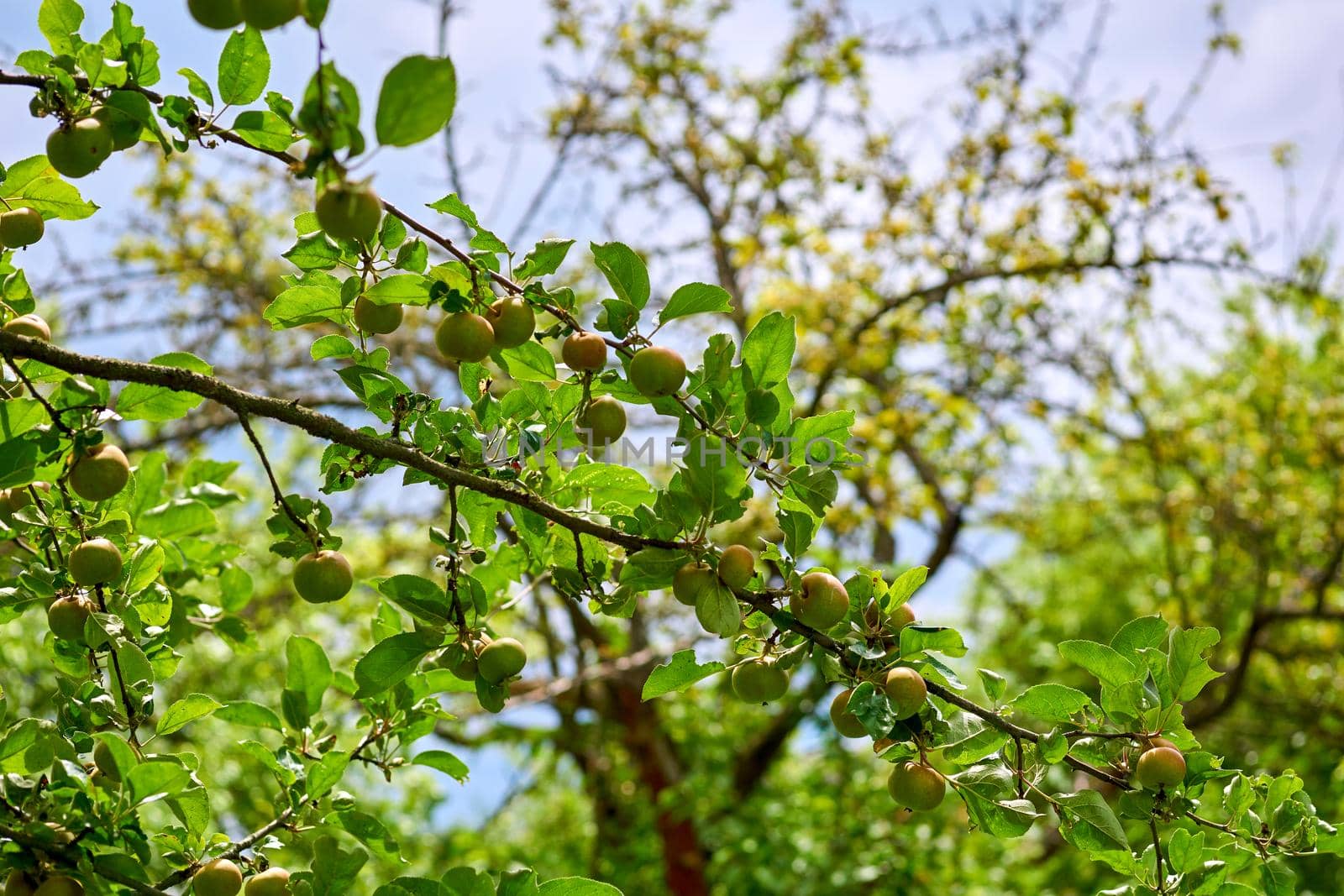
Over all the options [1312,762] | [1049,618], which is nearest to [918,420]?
[1312,762]

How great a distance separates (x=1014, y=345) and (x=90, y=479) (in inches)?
Answer: 207

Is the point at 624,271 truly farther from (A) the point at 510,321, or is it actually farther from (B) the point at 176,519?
(B) the point at 176,519

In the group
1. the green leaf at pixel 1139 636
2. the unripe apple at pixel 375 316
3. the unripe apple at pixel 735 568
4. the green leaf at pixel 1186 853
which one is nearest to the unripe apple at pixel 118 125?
the unripe apple at pixel 375 316

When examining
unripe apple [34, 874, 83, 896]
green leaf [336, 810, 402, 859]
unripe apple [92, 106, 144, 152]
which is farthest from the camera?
green leaf [336, 810, 402, 859]

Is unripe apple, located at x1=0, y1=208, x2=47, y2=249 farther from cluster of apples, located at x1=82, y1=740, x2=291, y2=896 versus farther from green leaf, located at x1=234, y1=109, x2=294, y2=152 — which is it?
cluster of apples, located at x1=82, y1=740, x2=291, y2=896

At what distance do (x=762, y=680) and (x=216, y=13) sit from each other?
99 centimetres

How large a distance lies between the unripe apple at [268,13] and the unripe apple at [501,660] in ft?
2.58

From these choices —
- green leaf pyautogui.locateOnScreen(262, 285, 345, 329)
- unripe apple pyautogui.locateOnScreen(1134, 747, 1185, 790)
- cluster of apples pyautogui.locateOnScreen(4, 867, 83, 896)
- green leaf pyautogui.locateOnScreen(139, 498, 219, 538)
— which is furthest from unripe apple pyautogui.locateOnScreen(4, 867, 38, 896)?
unripe apple pyautogui.locateOnScreen(1134, 747, 1185, 790)

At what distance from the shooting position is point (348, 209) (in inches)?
39.2

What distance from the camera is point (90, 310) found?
224 inches

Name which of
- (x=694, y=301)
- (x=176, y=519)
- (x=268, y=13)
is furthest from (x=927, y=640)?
(x=176, y=519)

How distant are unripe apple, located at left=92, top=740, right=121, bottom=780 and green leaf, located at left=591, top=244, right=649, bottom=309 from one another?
857mm

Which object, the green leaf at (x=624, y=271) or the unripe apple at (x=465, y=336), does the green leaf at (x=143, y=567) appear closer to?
the unripe apple at (x=465, y=336)

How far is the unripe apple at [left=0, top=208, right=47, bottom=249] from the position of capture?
54.1 inches
